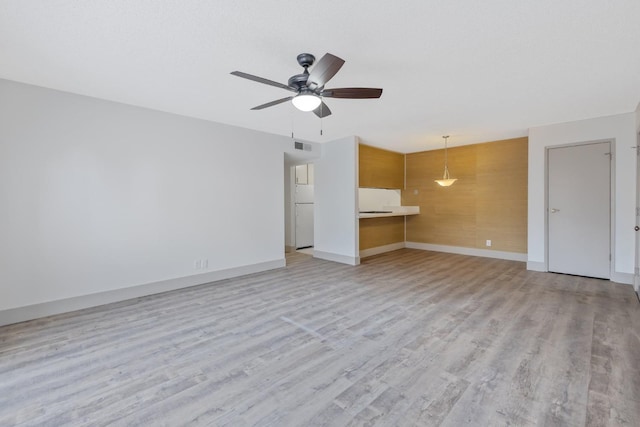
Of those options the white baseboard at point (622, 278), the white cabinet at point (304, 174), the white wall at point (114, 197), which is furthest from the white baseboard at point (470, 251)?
the white wall at point (114, 197)

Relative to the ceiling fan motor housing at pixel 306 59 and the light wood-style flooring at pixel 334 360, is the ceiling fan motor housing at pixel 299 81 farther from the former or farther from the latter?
the light wood-style flooring at pixel 334 360

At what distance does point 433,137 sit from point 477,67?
3.05 metres

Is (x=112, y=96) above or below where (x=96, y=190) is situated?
above

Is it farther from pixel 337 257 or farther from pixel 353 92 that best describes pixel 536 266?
pixel 353 92

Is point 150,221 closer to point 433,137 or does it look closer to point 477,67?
point 477,67

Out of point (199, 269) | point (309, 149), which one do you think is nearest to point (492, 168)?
point (309, 149)

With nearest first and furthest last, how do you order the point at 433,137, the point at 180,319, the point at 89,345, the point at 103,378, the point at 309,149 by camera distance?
the point at 103,378 → the point at 89,345 → the point at 180,319 → the point at 433,137 → the point at 309,149

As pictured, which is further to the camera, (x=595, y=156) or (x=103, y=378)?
(x=595, y=156)

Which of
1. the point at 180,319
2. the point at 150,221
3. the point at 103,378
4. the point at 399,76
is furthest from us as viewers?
the point at 150,221

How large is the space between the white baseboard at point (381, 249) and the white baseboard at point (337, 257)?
0.67 m

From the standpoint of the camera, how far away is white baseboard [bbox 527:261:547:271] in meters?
4.95

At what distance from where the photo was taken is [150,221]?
3.98m

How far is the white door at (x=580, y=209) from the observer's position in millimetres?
4391

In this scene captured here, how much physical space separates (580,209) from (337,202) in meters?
4.20
